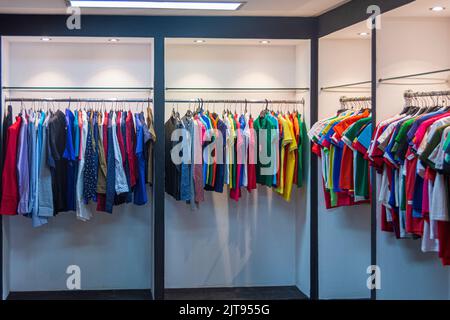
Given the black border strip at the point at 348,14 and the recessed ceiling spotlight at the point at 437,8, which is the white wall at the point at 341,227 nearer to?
the black border strip at the point at 348,14

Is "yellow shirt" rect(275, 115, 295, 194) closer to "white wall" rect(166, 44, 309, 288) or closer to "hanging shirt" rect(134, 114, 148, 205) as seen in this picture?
"white wall" rect(166, 44, 309, 288)

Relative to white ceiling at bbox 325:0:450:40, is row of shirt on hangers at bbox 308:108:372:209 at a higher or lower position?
lower

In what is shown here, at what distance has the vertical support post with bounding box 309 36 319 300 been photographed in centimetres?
550

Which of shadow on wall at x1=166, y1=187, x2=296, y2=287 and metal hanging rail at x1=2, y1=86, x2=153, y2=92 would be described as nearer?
metal hanging rail at x1=2, y1=86, x2=153, y2=92

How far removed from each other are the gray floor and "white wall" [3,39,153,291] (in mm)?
366

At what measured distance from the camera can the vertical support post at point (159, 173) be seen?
5.32 metres

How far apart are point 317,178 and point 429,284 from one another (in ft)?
4.46

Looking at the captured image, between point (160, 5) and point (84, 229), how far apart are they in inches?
87.4

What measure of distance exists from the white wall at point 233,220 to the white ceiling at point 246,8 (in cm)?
68

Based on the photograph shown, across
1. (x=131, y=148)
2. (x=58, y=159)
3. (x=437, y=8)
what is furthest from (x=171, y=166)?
(x=437, y=8)

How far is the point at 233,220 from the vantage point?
19.8 feet

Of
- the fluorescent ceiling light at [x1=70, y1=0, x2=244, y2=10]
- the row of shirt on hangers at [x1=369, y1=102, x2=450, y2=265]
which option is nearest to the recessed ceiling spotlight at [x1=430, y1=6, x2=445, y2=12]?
the row of shirt on hangers at [x1=369, y1=102, x2=450, y2=265]

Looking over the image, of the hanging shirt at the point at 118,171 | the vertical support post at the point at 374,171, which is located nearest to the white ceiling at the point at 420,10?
the vertical support post at the point at 374,171

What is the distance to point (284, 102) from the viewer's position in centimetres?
578
